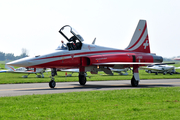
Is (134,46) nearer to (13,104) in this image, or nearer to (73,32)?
(73,32)

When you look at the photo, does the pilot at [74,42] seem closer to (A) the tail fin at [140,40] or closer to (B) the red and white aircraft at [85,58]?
(B) the red and white aircraft at [85,58]

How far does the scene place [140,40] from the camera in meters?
21.5

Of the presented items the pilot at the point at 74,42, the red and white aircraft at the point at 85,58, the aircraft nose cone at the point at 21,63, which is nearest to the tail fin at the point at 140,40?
the red and white aircraft at the point at 85,58

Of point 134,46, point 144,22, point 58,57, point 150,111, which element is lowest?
point 150,111

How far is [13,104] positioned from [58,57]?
7.87 m

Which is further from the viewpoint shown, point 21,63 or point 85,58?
point 85,58

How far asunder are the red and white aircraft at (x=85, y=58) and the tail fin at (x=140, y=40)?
145mm

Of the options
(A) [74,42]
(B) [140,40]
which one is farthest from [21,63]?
(B) [140,40]

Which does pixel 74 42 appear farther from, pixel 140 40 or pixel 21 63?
pixel 140 40

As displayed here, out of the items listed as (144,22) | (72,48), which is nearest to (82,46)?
(72,48)

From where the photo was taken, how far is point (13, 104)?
8898mm

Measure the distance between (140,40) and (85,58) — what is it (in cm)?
661

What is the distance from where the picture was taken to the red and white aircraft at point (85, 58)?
16.0 metres

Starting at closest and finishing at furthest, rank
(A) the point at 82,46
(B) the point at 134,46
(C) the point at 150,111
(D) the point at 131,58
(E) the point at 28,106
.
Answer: (C) the point at 150,111, (E) the point at 28,106, (A) the point at 82,46, (D) the point at 131,58, (B) the point at 134,46
